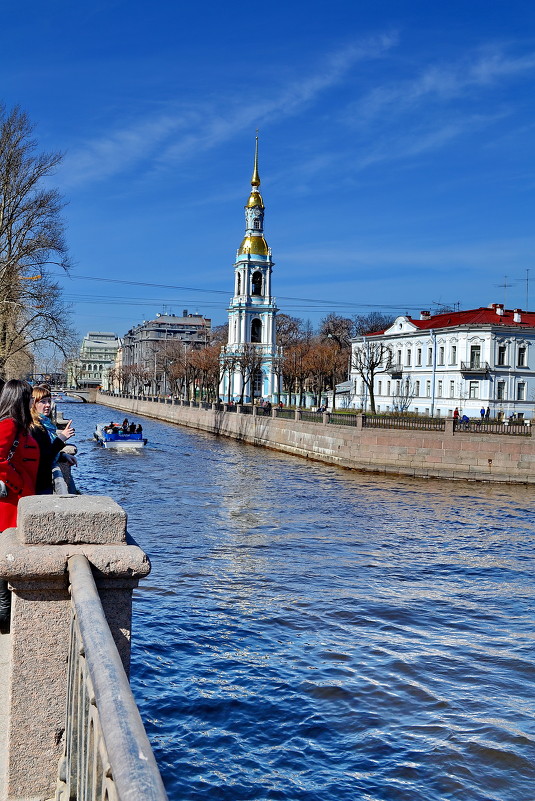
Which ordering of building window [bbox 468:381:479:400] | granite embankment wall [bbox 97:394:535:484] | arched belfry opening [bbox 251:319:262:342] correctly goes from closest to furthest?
granite embankment wall [bbox 97:394:535:484] < building window [bbox 468:381:479:400] < arched belfry opening [bbox 251:319:262:342]

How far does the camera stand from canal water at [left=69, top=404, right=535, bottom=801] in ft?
25.8

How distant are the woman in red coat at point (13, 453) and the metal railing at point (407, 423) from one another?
31266 millimetres

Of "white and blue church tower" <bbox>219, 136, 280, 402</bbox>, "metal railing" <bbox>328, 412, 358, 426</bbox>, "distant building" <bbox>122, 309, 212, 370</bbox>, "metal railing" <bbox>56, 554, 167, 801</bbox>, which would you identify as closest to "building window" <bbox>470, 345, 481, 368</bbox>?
"metal railing" <bbox>328, 412, 358, 426</bbox>

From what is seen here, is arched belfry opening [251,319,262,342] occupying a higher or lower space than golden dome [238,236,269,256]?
lower

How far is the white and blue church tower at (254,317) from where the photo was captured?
312 feet

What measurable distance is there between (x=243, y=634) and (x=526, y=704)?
376 cm

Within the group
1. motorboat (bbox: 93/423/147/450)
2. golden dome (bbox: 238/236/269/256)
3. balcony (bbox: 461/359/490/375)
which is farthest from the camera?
golden dome (bbox: 238/236/269/256)

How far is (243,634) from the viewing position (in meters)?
11.4

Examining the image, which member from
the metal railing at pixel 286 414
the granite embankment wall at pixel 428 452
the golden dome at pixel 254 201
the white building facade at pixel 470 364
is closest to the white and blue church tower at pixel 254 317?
the golden dome at pixel 254 201

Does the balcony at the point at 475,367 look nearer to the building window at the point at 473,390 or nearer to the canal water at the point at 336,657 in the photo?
the building window at the point at 473,390

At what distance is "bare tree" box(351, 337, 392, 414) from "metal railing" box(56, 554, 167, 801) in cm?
6422

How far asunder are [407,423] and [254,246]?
212 feet

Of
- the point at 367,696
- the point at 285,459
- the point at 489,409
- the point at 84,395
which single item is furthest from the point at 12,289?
the point at 84,395

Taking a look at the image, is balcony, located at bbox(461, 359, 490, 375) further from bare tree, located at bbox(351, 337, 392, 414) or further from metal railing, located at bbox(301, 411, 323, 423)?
metal railing, located at bbox(301, 411, 323, 423)
